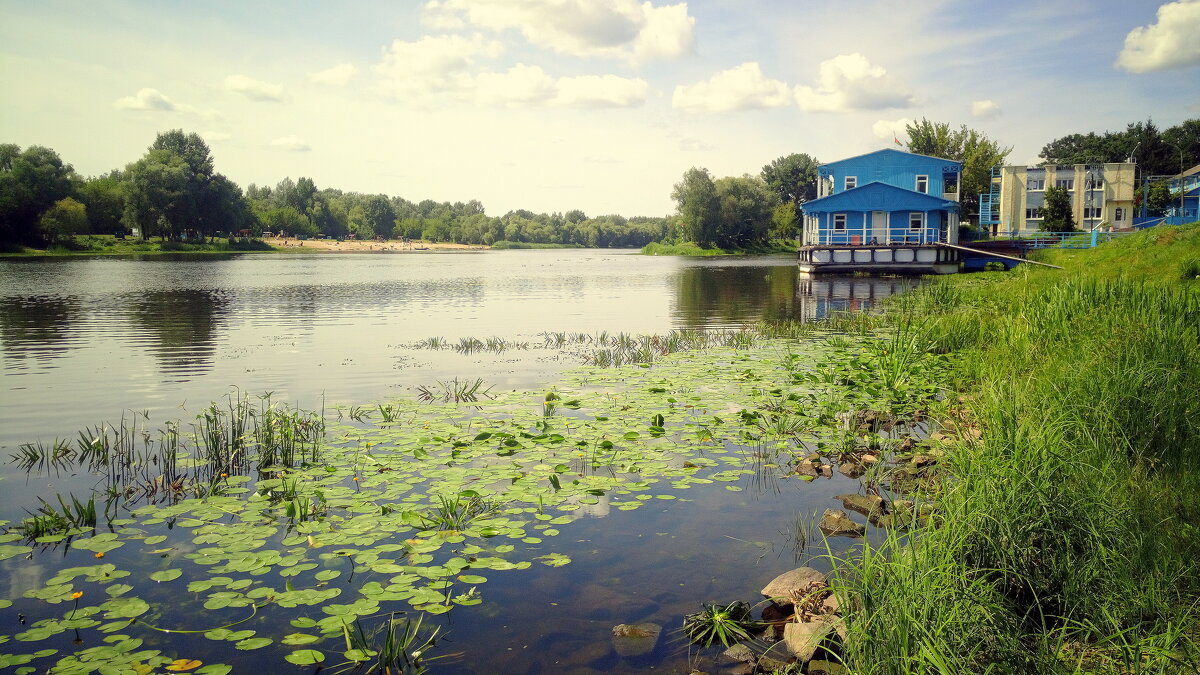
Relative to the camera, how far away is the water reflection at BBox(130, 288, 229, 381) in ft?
55.2

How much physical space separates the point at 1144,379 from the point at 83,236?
118 meters

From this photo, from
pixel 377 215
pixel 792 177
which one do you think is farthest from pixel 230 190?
pixel 792 177

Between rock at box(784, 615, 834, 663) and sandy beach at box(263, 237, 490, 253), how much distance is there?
137719 mm

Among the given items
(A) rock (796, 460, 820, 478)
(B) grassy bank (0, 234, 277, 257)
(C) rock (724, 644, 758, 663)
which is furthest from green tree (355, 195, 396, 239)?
(C) rock (724, 644, 758, 663)

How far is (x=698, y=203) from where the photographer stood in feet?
340

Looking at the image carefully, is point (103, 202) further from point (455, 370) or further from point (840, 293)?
point (455, 370)

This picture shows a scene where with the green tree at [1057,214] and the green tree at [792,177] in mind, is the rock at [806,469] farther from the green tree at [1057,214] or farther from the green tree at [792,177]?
the green tree at [792,177]

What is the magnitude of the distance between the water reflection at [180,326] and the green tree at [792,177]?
108 metres

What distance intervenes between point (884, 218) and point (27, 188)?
9044cm

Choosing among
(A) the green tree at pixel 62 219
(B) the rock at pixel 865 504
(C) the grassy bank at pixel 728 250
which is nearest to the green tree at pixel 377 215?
(C) the grassy bank at pixel 728 250

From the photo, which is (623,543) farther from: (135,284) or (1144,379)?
(135,284)

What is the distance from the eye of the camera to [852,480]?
835 cm

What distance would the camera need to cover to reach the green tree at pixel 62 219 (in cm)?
8194

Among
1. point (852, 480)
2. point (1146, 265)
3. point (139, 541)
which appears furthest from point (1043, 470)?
point (1146, 265)
